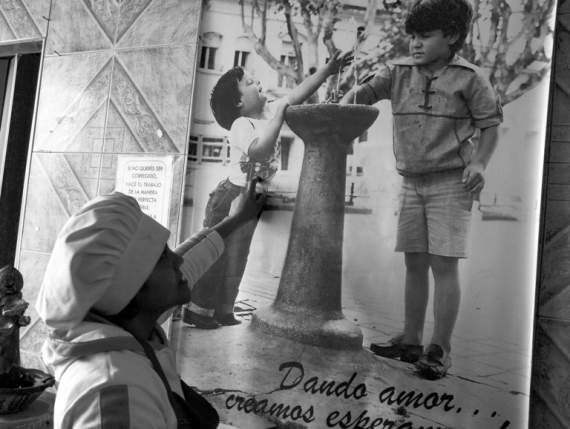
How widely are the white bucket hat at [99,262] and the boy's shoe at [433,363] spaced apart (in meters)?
0.61

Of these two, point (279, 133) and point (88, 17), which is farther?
point (88, 17)

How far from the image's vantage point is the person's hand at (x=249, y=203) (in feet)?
4.22

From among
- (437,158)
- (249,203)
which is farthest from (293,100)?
(437,158)

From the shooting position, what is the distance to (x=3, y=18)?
5.71ft

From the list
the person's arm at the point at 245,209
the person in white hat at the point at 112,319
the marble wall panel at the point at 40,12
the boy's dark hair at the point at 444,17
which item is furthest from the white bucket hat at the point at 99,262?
the marble wall panel at the point at 40,12

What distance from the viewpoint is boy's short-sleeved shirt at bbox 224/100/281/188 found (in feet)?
4.20

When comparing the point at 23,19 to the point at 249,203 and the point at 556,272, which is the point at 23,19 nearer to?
the point at 249,203

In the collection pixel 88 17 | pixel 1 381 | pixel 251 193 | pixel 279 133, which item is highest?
pixel 88 17

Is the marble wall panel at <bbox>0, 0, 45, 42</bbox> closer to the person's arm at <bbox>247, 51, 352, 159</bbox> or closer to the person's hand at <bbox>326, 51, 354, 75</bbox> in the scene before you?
the person's arm at <bbox>247, 51, 352, 159</bbox>

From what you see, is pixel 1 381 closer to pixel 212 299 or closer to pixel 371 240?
pixel 212 299

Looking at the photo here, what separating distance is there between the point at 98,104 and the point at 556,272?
127cm

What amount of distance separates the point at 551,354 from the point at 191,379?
810mm

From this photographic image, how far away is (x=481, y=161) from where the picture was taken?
1066 millimetres

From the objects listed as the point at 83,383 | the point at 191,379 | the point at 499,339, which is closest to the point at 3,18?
the point at 191,379
